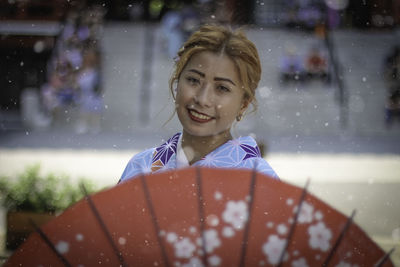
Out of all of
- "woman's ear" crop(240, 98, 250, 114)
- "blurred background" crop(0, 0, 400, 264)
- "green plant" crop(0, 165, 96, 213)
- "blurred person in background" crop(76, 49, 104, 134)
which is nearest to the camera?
"woman's ear" crop(240, 98, 250, 114)

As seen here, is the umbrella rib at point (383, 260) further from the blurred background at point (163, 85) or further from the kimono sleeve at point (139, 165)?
the blurred background at point (163, 85)

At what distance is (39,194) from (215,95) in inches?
114

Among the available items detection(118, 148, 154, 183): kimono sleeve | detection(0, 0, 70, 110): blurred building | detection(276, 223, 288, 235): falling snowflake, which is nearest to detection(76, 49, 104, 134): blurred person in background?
detection(0, 0, 70, 110): blurred building

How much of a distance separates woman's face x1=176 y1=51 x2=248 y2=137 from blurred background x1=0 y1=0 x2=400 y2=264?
529 cm

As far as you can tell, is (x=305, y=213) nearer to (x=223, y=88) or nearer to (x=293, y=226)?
(x=293, y=226)

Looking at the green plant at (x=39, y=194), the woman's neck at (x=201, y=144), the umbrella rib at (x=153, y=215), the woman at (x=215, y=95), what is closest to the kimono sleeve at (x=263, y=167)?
the woman at (x=215, y=95)

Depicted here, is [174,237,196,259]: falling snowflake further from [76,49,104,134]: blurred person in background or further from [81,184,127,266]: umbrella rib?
[76,49,104,134]: blurred person in background

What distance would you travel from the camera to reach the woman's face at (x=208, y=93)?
1.47m

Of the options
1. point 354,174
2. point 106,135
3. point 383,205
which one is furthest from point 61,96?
point 383,205

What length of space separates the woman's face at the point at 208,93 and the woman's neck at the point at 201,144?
5cm

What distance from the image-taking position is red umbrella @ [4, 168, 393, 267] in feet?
3.32

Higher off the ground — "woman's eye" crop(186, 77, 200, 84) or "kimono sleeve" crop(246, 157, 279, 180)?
"woman's eye" crop(186, 77, 200, 84)

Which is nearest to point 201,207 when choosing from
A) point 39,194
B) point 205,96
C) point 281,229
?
point 281,229

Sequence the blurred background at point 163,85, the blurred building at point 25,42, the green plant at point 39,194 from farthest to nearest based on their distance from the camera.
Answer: the blurred building at point 25,42, the blurred background at point 163,85, the green plant at point 39,194
